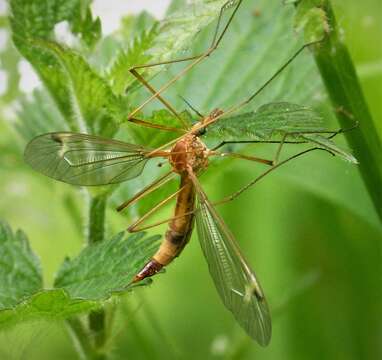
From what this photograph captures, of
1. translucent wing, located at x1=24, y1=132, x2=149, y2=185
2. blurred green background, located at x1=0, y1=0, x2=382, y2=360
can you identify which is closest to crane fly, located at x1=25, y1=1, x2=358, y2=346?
translucent wing, located at x1=24, y1=132, x2=149, y2=185

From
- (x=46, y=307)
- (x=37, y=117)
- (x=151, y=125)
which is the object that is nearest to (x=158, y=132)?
(x=151, y=125)

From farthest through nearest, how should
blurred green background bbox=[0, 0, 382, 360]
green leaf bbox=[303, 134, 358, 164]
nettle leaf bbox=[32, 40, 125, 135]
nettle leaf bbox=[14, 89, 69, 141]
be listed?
blurred green background bbox=[0, 0, 382, 360]
nettle leaf bbox=[14, 89, 69, 141]
nettle leaf bbox=[32, 40, 125, 135]
green leaf bbox=[303, 134, 358, 164]

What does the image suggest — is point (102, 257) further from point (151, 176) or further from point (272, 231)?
point (272, 231)

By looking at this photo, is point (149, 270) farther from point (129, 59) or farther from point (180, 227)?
point (129, 59)

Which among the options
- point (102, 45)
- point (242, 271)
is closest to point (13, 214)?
point (102, 45)

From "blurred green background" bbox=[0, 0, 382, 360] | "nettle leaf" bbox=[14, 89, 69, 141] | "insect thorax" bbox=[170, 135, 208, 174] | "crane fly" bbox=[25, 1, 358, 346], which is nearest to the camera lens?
"crane fly" bbox=[25, 1, 358, 346]

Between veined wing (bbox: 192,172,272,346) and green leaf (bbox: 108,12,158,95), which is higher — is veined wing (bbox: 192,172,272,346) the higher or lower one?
A: the lower one

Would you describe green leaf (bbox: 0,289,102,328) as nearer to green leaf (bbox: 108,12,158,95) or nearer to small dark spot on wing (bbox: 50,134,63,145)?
small dark spot on wing (bbox: 50,134,63,145)
